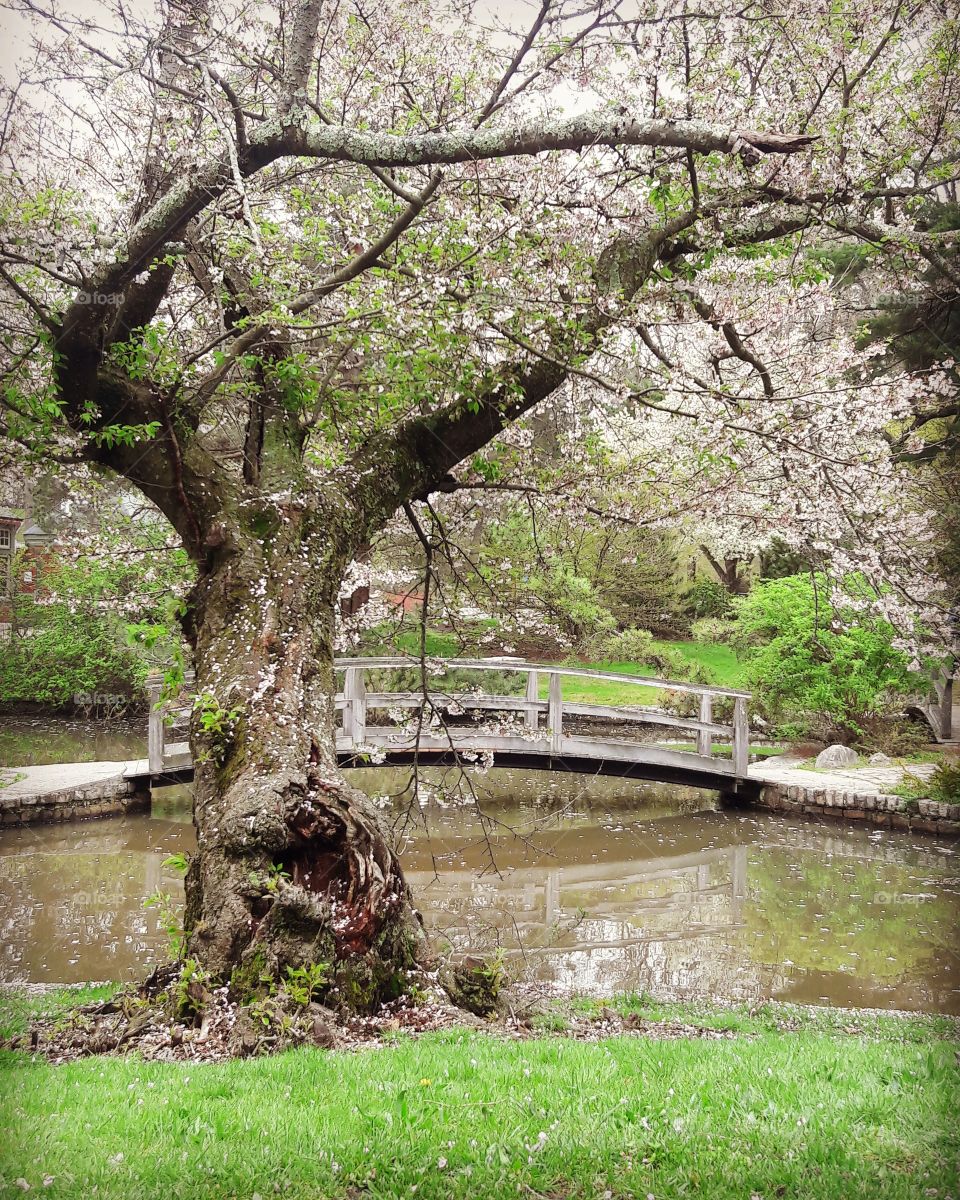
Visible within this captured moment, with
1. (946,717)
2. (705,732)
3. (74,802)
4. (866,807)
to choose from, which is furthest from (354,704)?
(946,717)

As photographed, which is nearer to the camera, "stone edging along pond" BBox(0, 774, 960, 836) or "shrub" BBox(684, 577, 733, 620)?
"stone edging along pond" BBox(0, 774, 960, 836)

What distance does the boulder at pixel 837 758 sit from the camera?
38.9 feet

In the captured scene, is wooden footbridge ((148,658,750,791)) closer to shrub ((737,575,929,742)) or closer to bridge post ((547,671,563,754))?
bridge post ((547,671,563,754))

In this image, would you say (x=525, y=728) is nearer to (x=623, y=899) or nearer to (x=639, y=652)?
(x=623, y=899)

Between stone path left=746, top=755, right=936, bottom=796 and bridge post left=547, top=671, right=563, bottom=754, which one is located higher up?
bridge post left=547, top=671, right=563, bottom=754

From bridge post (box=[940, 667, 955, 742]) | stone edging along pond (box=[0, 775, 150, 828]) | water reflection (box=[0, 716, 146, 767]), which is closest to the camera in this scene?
stone edging along pond (box=[0, 775, 150, 828])

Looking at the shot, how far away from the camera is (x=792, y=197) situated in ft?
15.1

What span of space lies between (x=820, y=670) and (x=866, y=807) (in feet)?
8.34

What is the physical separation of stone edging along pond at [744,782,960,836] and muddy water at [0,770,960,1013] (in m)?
0.29

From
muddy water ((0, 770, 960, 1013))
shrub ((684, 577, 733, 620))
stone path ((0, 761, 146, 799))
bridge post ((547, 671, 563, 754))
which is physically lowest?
muddy water ((0, 770, 960, 1013))

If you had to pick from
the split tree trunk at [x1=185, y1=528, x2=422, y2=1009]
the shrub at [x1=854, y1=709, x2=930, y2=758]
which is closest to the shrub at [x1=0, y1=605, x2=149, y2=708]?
the split tree trunk at [x1=185, y1=528, x2=422, y2=1009]

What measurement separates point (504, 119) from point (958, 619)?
4.49m

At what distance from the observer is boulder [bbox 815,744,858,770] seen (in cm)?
1187

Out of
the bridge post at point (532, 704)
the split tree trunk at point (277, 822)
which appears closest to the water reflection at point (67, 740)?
the bridge post at point (532, 704)
